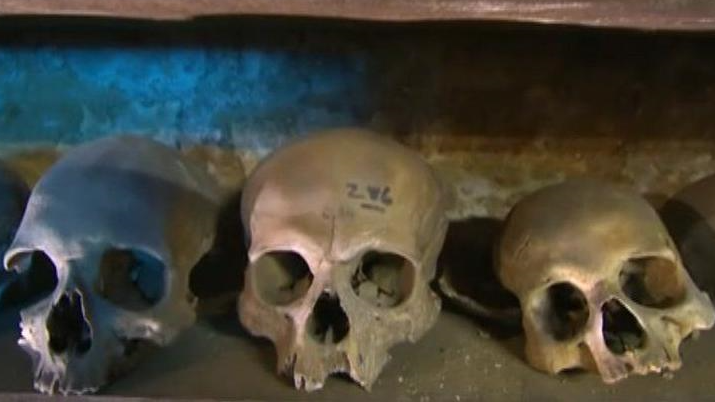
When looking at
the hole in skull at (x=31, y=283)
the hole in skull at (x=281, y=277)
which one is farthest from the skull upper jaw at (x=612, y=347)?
the hole in skull at (x=31, y=283)

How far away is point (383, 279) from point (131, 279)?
0.81ft

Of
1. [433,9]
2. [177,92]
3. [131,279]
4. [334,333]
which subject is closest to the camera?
[433,9]

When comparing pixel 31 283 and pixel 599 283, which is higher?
pixel 599 283

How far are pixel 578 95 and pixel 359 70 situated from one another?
0.23 m

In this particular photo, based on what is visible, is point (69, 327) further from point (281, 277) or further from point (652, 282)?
point (652, 282)

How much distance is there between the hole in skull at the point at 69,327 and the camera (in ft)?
3.29

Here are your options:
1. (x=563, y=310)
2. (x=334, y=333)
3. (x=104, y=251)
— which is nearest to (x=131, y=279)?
(x=104, y=251)

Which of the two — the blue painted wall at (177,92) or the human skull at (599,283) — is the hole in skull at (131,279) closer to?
the blue painted wall at (177,92)

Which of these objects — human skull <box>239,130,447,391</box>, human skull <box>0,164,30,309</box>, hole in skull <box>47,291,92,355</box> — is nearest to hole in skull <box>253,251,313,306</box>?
human skull <box>239,130,447,391</box>

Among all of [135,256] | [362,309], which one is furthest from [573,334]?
[135,256]

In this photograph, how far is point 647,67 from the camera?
126cm

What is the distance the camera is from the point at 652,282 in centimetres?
110

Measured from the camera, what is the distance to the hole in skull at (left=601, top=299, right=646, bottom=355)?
1041 mm

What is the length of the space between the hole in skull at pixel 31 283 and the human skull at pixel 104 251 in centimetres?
11
